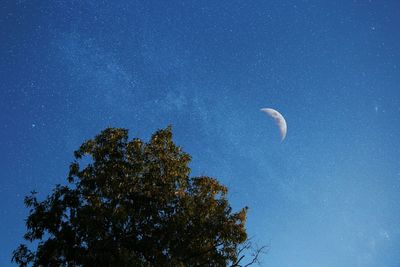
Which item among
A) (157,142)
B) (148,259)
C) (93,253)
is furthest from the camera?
(157,142)

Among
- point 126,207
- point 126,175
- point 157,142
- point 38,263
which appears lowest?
point 38,263

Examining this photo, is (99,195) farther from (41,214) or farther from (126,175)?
(41,214)

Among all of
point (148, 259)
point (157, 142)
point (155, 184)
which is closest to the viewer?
point (148, 259)

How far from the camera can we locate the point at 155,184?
794 inches

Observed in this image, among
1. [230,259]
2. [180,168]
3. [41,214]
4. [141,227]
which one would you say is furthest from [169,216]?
[41,214]

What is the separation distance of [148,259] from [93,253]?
283cm

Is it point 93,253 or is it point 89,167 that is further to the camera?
point 89,167

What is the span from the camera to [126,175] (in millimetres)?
19766

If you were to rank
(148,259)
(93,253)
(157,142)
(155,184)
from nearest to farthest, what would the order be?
(93,253)
(148,259)
(155,184)
(157,142)

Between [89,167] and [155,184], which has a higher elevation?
[89,167]

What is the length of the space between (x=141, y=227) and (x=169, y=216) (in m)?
1.58

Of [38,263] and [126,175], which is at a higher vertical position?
[126,175]

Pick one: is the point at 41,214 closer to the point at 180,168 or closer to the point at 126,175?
the point at 126,175

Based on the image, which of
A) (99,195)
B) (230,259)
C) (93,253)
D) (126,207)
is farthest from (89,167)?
(230,259)
